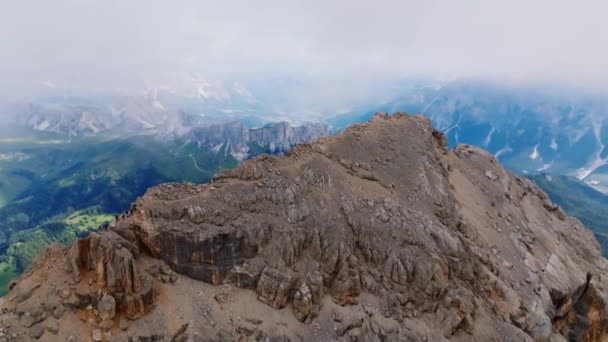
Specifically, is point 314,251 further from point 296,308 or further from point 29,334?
point 29,334

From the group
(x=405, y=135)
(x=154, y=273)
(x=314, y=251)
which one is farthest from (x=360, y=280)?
(x=405, y=135)

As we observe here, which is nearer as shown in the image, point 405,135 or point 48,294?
point 48,294

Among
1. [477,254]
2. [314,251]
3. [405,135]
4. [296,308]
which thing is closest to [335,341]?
[296,308]

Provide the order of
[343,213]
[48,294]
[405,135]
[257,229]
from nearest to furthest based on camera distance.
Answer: [48,294] < [257,229] < [343,213] < [405,135]

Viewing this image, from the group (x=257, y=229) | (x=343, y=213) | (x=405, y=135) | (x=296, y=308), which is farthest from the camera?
(x=405, y=135)

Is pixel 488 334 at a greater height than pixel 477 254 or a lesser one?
lesser

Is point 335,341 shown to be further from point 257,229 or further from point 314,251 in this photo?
point 257,229

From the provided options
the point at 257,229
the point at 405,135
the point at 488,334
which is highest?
the point at 405,135
